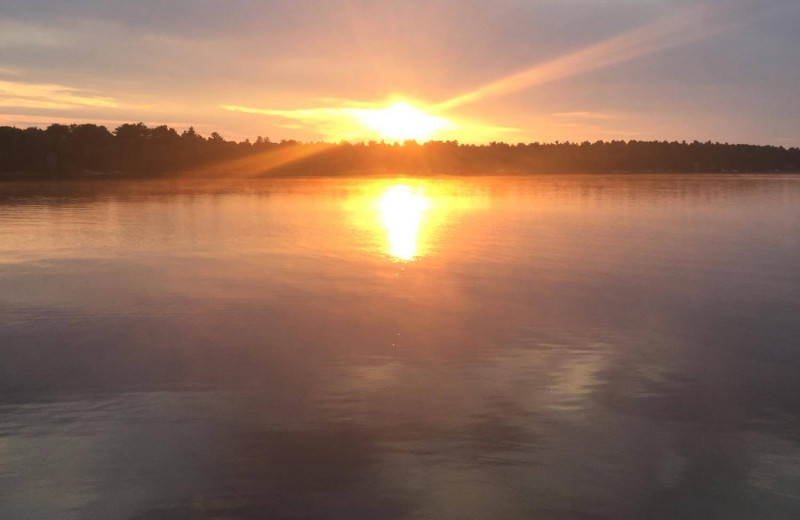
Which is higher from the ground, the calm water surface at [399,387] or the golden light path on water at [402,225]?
the golden light path on water at [402,225]

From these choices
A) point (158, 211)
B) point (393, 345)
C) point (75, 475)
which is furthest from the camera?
point (158, 211)

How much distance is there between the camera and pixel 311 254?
71.8 feet

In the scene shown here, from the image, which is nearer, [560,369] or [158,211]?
[560,369]

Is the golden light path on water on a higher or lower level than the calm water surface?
higher

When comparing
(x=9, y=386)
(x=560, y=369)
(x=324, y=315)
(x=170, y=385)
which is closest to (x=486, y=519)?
(x=560, y=369)

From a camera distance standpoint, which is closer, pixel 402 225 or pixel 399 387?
pixel 399 387

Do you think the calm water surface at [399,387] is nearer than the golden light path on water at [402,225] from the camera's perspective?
Yes

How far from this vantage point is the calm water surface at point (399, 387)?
6.80m

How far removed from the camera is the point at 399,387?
31.5 ft

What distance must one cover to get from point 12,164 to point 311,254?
98.0 meters

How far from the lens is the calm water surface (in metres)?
6.80

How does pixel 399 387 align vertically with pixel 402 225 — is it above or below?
below

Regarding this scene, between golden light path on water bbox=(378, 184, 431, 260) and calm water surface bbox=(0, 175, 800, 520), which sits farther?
golden light path on water bbox=(378, 184, 431, 260)

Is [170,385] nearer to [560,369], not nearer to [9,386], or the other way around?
[9,386]
